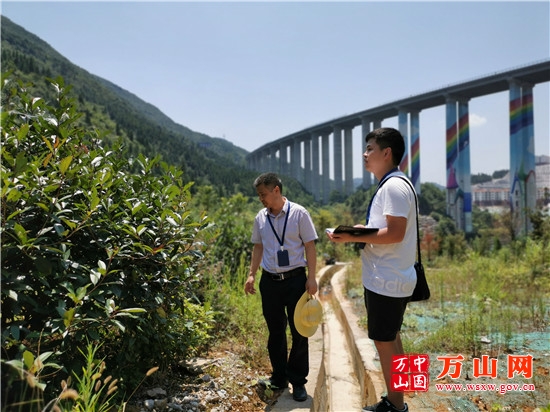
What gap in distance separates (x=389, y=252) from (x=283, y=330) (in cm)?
146

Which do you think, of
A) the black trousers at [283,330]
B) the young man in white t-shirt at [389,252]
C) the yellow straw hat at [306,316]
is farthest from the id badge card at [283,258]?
the young man in white t-shirt at [389,252]

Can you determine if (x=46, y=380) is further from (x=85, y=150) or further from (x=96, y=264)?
(x=85, y=150)

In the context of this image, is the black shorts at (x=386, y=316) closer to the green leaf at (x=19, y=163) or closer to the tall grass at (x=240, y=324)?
the tall grass at (x=240, y=324)

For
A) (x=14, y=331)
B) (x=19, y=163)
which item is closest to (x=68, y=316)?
(x=14, y=331)

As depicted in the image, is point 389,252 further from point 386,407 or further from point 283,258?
point 283,258

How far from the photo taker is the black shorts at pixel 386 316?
2.42 m

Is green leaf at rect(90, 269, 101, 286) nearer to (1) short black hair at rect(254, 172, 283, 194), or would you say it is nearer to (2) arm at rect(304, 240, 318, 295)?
(1) short black hair at rect(254, 172, 283, 194)

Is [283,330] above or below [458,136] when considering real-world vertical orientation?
below

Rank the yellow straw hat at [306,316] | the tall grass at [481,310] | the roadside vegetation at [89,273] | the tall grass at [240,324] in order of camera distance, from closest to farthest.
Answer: the roadside vegetation at [89,273] → the yellow straw hat at [306,316] → the tall grass at [481,310] → the tall grass at [240,324]

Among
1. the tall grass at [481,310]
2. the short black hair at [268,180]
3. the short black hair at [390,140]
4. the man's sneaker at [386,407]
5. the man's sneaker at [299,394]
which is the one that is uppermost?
the short black hair at [390,140]

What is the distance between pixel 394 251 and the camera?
96.0 inches

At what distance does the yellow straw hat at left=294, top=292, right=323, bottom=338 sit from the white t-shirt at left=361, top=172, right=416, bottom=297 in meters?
0.87

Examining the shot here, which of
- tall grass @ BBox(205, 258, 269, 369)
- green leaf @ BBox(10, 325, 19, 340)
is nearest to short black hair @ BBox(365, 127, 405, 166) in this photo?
green leaf @ BBox(10, 325, 19, 340)

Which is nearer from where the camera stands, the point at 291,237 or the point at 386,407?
the point at 386,407
